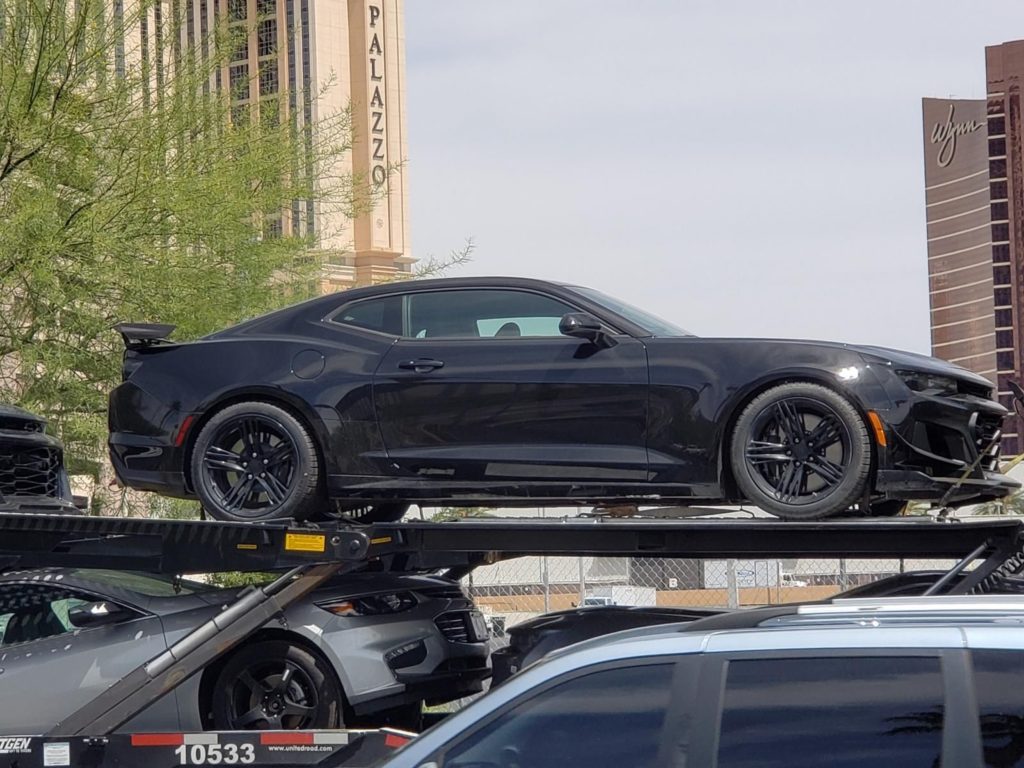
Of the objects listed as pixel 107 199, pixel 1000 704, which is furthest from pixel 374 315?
pixel 107 199

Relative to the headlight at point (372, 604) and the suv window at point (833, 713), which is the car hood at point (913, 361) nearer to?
the headlight at point (372, 604)

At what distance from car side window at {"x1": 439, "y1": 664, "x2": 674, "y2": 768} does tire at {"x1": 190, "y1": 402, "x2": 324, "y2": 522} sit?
371 cm

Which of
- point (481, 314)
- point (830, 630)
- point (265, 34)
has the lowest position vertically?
point (830, 630)

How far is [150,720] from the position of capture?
7441mm

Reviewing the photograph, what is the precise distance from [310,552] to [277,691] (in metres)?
0.91

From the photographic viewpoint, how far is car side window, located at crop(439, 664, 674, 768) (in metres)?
3.83

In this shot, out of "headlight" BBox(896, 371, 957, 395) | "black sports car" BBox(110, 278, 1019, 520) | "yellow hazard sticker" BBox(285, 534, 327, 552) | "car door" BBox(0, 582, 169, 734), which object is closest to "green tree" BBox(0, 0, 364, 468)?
"black sports car" BBox(110, 278, 1019, 520)

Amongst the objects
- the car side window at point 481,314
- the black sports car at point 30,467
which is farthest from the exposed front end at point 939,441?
the black sports car at point 30,467

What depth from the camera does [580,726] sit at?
12.8 feet

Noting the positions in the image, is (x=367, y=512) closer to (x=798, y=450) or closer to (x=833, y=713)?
(x=798, y=450)

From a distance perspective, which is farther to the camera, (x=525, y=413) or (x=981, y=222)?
(x=981, y=222)

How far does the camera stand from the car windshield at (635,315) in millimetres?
7445

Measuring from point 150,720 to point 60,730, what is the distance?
68cm

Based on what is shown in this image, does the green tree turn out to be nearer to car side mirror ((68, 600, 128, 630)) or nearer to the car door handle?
car side mirror ((68, 600, 128, 630))
